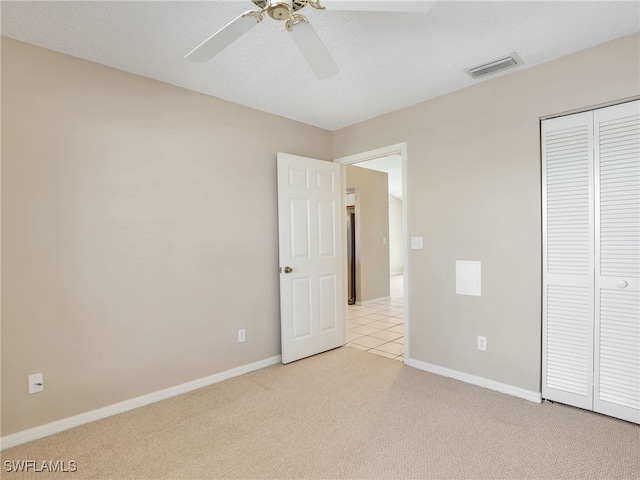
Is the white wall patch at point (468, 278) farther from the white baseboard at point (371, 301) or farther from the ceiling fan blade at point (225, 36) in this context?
the white baseboard at point (371, 301)

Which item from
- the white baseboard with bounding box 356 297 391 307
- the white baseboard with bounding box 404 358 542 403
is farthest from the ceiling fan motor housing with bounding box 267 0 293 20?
the white baseboard with bounding box 356 297 391 307

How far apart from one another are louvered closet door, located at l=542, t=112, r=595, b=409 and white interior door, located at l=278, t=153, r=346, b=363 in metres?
1.97

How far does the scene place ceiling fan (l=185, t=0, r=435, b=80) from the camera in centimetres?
141

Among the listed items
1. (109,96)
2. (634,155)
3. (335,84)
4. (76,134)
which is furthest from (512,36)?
(76,134)

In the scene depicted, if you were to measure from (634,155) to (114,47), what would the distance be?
3.37m

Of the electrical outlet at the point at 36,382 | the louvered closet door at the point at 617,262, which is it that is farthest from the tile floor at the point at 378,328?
the electrical outlet at the point at 36,382

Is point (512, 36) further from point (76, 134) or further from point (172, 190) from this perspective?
point (76, 134)

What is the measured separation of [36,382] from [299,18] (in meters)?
2.61

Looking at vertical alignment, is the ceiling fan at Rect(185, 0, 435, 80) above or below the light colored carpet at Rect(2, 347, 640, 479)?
above

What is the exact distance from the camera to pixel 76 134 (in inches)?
92.5

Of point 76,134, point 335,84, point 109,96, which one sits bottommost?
point 76,134

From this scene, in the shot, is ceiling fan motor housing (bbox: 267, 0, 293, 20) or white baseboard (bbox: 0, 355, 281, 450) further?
white baseboard (bbox: 0, 355, 281, 450)

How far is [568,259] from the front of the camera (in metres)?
2.46

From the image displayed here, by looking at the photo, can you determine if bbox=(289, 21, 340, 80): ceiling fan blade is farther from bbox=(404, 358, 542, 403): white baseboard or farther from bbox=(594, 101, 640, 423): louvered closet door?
bbox=(404, 358, 542, 403): white baseboard
